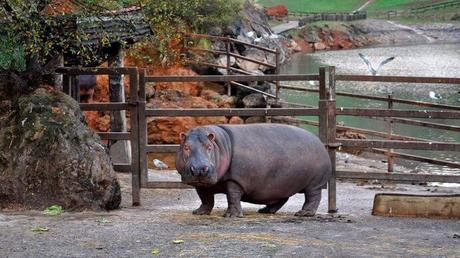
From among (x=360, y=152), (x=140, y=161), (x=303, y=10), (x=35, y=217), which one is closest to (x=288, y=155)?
(x=140, y=161)

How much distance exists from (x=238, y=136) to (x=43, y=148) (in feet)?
6.26

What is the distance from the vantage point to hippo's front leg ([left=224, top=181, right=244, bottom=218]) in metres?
9.27

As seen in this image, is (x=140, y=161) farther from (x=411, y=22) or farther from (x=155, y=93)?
(x=411, y=22)

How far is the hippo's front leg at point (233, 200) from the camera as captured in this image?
9.27 metres

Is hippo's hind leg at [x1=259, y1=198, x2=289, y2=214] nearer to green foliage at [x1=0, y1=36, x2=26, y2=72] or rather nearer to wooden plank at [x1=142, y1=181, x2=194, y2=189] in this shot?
wooden plank at [x1=142, y1=181, x2=194, y2=189]

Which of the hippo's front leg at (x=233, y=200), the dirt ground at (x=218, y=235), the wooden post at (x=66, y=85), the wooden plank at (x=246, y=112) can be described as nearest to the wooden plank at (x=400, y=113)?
the wooden plank at (x=246, y=112)

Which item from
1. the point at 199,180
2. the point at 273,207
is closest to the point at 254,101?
the point at 273,207

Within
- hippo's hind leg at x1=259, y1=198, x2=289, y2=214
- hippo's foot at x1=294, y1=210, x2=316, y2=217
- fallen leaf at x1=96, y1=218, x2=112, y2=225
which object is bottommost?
hippo's foot at x1=294, y1=210, x2=316, y2=217

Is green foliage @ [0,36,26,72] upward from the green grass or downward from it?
downward

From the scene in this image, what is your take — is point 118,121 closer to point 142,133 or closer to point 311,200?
point 142,133

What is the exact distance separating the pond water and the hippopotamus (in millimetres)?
7914

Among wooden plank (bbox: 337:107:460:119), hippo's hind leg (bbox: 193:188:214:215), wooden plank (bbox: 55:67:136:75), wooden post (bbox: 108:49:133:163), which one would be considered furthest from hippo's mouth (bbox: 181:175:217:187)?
wooden post (bbox: 108:49:133:163)

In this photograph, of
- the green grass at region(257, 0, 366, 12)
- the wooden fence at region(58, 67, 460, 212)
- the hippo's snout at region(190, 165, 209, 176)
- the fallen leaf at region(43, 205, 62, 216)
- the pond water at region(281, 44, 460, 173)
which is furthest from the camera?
the green grass at region(257, 0, 366, 12)

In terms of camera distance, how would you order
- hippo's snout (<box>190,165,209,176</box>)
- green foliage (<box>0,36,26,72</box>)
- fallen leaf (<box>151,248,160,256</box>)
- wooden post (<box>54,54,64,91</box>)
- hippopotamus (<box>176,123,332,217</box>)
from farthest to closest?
wooden post (<box>54,54,64,91</box>) → green foliage (<box>0,36,26,72</box>) → hippopotamus (<box>176,123,332,217</box>) → hippo's snout (<box>190,165,209,176</box>) → fallen leaf (<box>151,248,160,256</box>)
